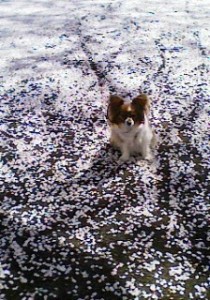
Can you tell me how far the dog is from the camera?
2758 millimetres

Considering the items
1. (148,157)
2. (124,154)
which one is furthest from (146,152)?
(124,154)

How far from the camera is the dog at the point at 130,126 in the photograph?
109 inches

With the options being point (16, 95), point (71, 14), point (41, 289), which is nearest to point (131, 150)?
point (41, 289)

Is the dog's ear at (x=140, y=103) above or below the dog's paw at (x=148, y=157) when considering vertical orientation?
above

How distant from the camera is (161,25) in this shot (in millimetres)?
5566

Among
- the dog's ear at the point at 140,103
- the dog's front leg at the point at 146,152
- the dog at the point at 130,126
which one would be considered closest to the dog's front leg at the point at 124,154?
the dog at the point at 130,126

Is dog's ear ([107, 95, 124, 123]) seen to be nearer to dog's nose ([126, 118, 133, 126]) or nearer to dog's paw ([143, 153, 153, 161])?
dog's nose ([126, 118, 133, 126])

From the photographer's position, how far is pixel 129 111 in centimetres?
275

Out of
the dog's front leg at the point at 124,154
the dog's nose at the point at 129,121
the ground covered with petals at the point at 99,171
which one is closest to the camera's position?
the ground covered with petals at the point at 99,171

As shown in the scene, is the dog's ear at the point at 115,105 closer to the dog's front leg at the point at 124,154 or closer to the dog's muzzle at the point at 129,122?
the dog's muzzle at the point at 129,122

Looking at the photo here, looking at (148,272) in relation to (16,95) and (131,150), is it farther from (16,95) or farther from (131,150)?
(16,95)

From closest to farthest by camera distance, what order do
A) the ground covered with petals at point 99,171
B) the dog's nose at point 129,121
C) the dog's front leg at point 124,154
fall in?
the ground covered with petals at point 99,171
the dog's nose at point 129,121
the dog's front leg at point 124,154

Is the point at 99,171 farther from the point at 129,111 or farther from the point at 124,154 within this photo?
the point at 129,111

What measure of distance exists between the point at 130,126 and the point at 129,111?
10 centimetres
